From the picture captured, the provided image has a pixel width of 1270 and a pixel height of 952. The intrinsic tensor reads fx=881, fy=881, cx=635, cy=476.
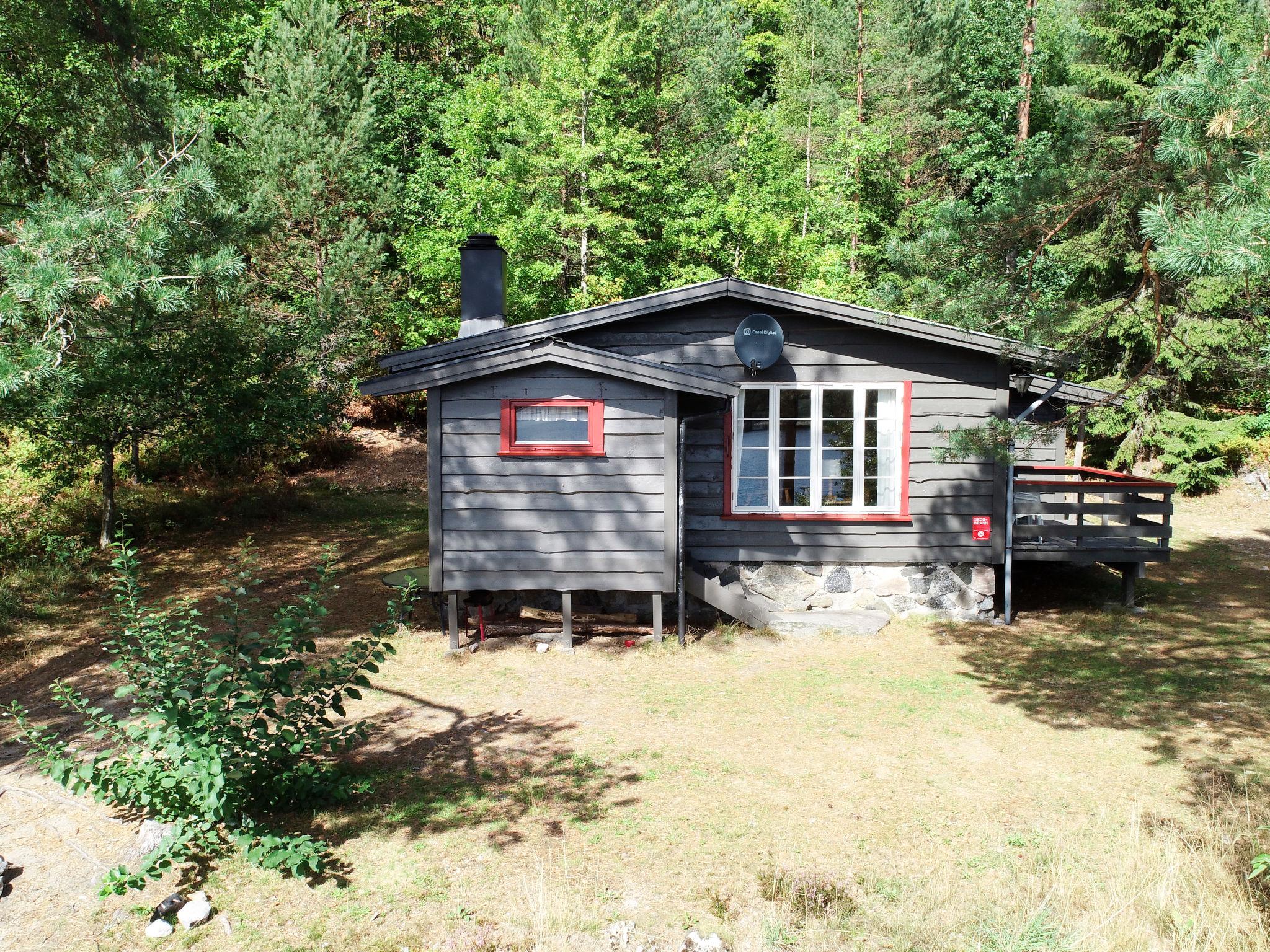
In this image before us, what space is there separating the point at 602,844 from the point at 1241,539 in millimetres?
13608

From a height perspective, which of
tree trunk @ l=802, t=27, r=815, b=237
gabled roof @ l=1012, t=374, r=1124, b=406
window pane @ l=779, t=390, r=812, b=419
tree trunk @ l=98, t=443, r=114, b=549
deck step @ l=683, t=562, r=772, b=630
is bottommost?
deck step @ l=683, t=562, r=772, b=630

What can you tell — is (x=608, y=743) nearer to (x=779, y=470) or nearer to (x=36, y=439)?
(x=779, y=470)

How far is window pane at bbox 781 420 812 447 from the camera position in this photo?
9.50m

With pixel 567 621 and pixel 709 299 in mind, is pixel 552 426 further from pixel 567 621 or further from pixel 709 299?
pixel 709 299

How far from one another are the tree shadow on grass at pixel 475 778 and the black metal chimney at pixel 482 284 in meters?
4.63

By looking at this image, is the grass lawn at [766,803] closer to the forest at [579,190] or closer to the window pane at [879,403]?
the window pane at [879,403]

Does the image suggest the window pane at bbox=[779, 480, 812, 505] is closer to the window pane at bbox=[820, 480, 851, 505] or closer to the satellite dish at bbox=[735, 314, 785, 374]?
the window pane at bbox=[820, 480, 851, 505]

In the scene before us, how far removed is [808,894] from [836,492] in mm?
5647

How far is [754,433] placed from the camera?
954cm

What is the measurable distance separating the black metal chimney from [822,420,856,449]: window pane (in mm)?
3880

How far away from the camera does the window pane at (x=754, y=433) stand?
952 cm

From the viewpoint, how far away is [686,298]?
9.04 m

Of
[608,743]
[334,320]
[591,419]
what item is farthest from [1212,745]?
[334,320]

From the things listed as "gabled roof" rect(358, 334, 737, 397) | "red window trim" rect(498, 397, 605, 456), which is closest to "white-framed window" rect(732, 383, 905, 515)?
"gabled roof" rect(358, 334, 737, 397)
